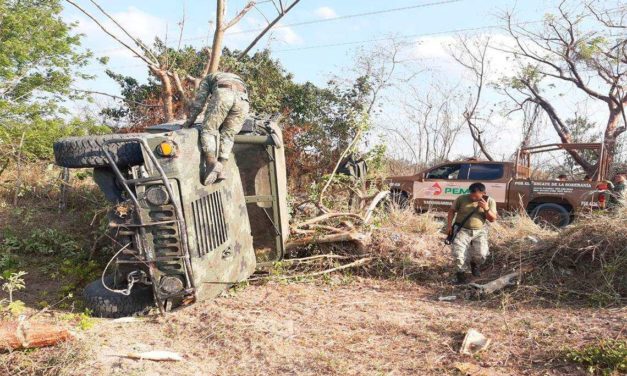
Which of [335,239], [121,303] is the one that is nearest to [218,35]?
[335,239]

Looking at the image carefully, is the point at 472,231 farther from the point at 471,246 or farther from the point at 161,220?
the point at 161,220

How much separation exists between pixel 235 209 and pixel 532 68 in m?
20.3

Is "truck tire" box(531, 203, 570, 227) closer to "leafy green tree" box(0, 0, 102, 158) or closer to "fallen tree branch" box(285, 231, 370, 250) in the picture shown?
"fallen tree branch" box(285, 231, 370, 250)

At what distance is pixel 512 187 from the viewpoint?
40.4 feet

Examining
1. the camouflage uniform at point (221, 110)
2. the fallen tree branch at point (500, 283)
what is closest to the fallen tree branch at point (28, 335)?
the camouflage uniform at point (221, 110)

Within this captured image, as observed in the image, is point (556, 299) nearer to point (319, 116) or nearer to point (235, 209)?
point (235, 209)

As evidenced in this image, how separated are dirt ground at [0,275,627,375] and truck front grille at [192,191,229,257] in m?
0.61


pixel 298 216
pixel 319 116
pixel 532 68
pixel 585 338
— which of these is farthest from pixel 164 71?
pixel 532 68

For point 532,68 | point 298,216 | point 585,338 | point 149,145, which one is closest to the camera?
point 585,338

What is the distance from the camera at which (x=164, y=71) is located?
9727 mm

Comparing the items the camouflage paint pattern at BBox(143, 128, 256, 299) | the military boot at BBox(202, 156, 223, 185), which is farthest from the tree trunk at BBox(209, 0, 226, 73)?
A: the military boot at BBox(202, 156, 223, 185)

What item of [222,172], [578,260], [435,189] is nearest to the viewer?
[222,172]

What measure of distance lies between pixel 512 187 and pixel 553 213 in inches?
41.2

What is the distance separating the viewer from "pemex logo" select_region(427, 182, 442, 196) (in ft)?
43.4
